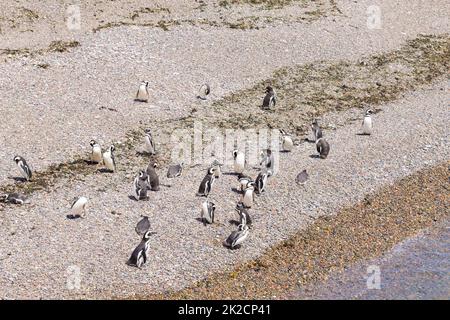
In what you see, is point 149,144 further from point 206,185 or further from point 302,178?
point 302,178

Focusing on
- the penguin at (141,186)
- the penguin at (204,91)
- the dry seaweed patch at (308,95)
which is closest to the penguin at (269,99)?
the dry seaweed patch at (308,95)

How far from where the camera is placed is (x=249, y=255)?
→ 771 inches

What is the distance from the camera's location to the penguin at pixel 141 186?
21.5 m

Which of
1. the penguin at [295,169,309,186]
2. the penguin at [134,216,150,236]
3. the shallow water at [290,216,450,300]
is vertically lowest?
the shallow water at [290,216,450,300]

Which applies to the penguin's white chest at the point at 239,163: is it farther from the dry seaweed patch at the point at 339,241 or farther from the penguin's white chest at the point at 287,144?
the dry seaweed patch at the point at 339,241

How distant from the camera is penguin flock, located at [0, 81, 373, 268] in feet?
64.5

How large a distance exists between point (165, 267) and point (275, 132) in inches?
384

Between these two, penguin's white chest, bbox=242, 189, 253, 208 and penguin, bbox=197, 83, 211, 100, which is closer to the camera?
penguin's white chest, bbox=242, 189, 253, 208

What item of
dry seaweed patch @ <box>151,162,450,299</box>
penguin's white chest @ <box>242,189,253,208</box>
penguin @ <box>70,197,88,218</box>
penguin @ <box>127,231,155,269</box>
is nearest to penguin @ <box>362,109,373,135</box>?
dry seaweed patch @ <box>151,162,450,299</box>

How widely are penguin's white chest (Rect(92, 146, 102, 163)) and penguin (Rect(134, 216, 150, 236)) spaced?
426 cm

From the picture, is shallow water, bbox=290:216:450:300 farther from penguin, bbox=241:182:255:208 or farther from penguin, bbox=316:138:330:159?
penguin, bbox=316:138:330:159

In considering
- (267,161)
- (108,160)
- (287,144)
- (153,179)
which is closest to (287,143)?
(287,144)

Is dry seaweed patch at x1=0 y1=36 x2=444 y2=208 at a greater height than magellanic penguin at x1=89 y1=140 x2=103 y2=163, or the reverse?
magellanic penguin at x1=89 y1=140 x2=103 y2=163

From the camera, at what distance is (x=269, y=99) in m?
28.6
